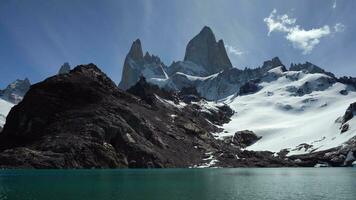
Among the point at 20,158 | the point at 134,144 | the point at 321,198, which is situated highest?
the point at 134,144

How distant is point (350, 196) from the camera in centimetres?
6750

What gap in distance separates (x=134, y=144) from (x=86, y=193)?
411 ft

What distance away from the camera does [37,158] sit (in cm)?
16300

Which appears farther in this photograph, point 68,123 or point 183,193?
point 68,123

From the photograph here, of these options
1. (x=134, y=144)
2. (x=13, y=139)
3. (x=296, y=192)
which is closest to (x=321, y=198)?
(x=296, y=192)

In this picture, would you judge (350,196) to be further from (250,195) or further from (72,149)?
(72,149)

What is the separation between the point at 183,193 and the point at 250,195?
12381 millimetres

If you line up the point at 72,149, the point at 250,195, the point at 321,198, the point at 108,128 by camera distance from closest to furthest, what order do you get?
the point at 321,198 < the point at 250,195 < the point at 72,149 < the point at 108,128

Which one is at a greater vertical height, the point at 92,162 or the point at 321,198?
the point at 92,162

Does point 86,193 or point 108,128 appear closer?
point 86,193

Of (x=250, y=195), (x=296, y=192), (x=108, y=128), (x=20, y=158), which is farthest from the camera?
(x=108, y=128)

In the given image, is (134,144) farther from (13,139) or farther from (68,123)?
(13,139)

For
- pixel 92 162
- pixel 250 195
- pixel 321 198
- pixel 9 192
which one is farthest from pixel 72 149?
pixel 321 198

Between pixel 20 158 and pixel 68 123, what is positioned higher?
pixel 68 123
